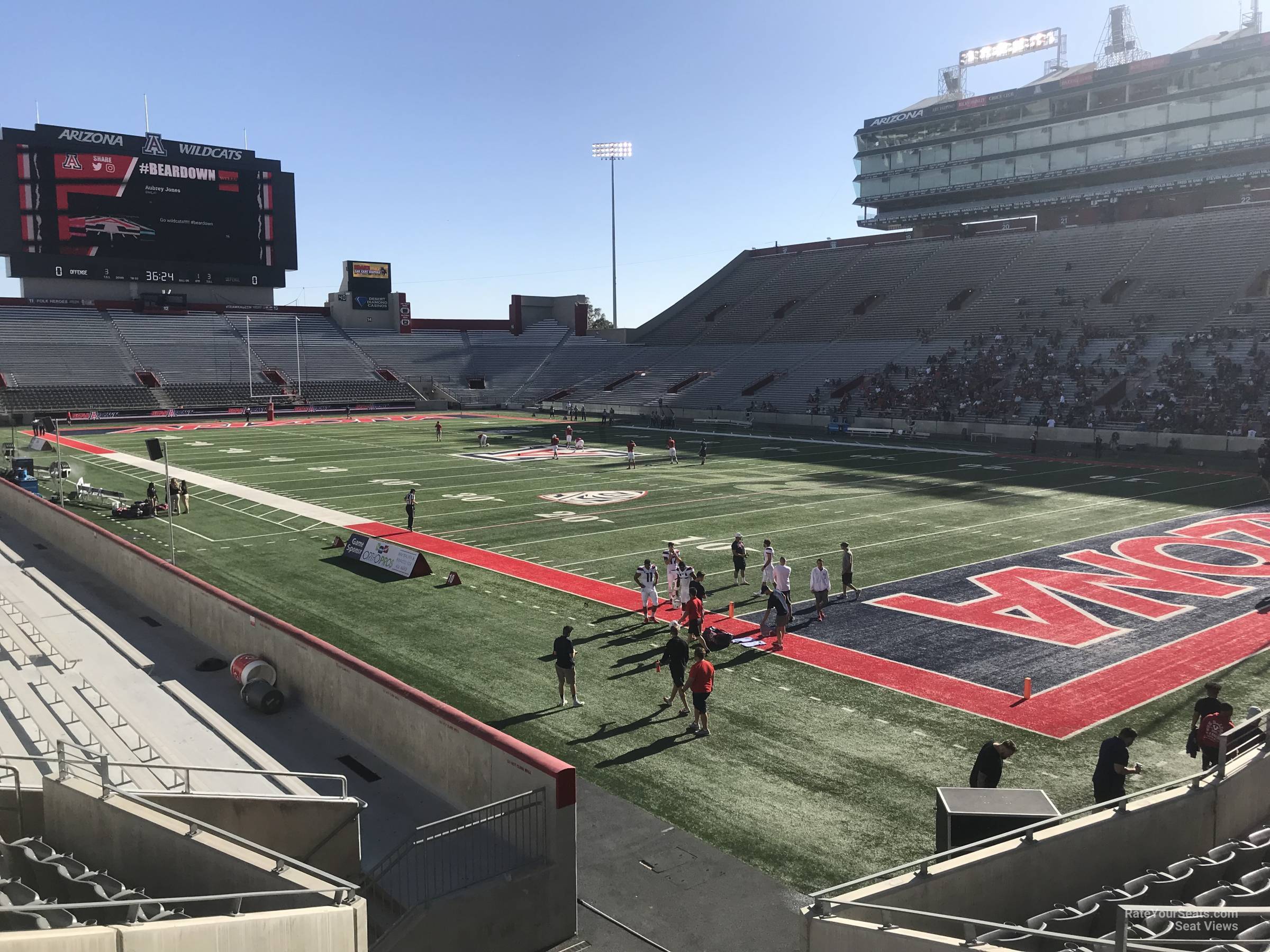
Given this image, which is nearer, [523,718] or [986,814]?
[986,814]

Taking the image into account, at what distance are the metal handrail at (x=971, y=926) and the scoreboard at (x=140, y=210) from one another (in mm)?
75416

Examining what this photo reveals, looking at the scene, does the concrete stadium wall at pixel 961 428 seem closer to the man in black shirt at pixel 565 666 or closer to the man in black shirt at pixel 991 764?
the man in black shirt at pixel 991 764

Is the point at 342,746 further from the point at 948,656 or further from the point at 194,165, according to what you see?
the point at 194,165

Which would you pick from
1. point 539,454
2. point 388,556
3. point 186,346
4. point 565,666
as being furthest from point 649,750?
point 186,346

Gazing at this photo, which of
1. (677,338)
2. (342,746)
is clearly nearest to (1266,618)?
(342,746)

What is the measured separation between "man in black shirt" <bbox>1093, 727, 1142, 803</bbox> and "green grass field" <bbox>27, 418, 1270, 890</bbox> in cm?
113

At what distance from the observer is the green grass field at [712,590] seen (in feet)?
36.1

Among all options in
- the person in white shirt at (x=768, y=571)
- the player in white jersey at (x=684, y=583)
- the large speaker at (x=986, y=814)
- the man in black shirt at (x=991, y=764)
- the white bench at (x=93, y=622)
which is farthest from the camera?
the person in white shirt at (x=768, y=571)

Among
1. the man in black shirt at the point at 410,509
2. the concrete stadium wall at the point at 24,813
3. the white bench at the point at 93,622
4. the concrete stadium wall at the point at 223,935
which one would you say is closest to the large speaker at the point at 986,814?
the concrete stadium wall at the point at 223,935

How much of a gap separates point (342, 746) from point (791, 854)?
541cm

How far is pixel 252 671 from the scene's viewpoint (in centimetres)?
1316

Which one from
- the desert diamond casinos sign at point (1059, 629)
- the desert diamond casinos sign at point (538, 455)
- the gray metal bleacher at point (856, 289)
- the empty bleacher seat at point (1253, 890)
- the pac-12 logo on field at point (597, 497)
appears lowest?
the desert diamond casinos sign at point (1059, 629)

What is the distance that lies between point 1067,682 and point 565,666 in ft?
24.3

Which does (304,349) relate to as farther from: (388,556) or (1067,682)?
(1067,682)
